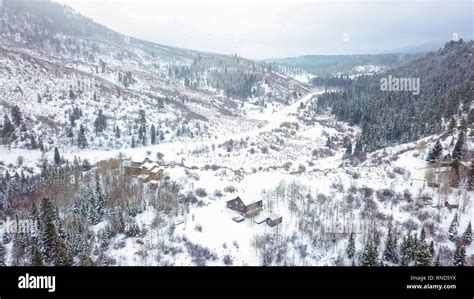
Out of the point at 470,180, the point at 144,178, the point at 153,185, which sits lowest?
the point at 153,185

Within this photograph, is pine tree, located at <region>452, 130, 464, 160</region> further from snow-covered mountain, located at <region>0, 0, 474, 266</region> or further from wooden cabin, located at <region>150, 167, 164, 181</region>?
wooden cabin, located at <region>150, 167, 164, 181</region>

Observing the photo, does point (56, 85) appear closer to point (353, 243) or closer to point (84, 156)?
point (84, 156)

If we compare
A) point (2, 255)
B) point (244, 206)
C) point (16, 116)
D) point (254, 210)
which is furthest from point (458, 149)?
point (16, 116)

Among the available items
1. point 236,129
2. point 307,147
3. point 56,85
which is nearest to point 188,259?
point 307,147

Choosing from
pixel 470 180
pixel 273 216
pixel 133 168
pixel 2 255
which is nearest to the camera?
pixel 2 255

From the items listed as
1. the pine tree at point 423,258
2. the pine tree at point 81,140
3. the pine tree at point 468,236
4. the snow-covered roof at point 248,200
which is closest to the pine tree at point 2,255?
the snow-covered roof at point 248,200

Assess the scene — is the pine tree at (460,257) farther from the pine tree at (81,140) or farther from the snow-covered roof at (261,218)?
the pine tree at (81,140)

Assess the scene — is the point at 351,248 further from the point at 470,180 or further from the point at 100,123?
Answer: the point at 100,123
